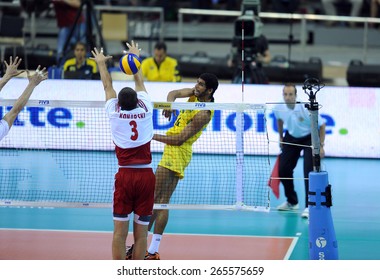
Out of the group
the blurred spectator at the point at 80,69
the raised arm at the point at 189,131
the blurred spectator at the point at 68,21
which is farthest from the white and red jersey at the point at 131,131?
the blurred spectator at the point at 68,21

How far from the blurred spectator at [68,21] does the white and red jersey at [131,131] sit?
11070mm

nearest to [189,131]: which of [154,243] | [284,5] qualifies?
[154,243]

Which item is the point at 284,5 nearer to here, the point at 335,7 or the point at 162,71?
the point at 335,7

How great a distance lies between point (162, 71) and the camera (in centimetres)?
2030

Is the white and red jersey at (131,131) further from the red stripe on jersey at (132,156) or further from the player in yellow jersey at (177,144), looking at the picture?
the player in yellow jersey at (177,144)

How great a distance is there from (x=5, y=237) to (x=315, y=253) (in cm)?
449

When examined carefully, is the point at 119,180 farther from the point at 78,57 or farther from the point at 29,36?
the point at 29,36

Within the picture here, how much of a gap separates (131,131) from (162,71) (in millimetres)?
8988

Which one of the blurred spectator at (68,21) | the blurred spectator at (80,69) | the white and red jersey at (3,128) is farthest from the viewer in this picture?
the blurred spectator at (68,21)

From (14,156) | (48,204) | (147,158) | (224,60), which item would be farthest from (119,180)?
(224,60)

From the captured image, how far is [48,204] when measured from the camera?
13.1m

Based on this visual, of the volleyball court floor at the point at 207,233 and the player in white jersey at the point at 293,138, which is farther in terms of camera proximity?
the player in white jersey at the point at 293,138

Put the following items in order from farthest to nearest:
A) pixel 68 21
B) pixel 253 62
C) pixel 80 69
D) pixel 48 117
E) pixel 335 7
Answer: pixel 335 7 → pixel 68 21 → pixel 253 62 → pixel 80 69 → pixel 48 117

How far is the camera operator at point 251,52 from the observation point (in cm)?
1973
